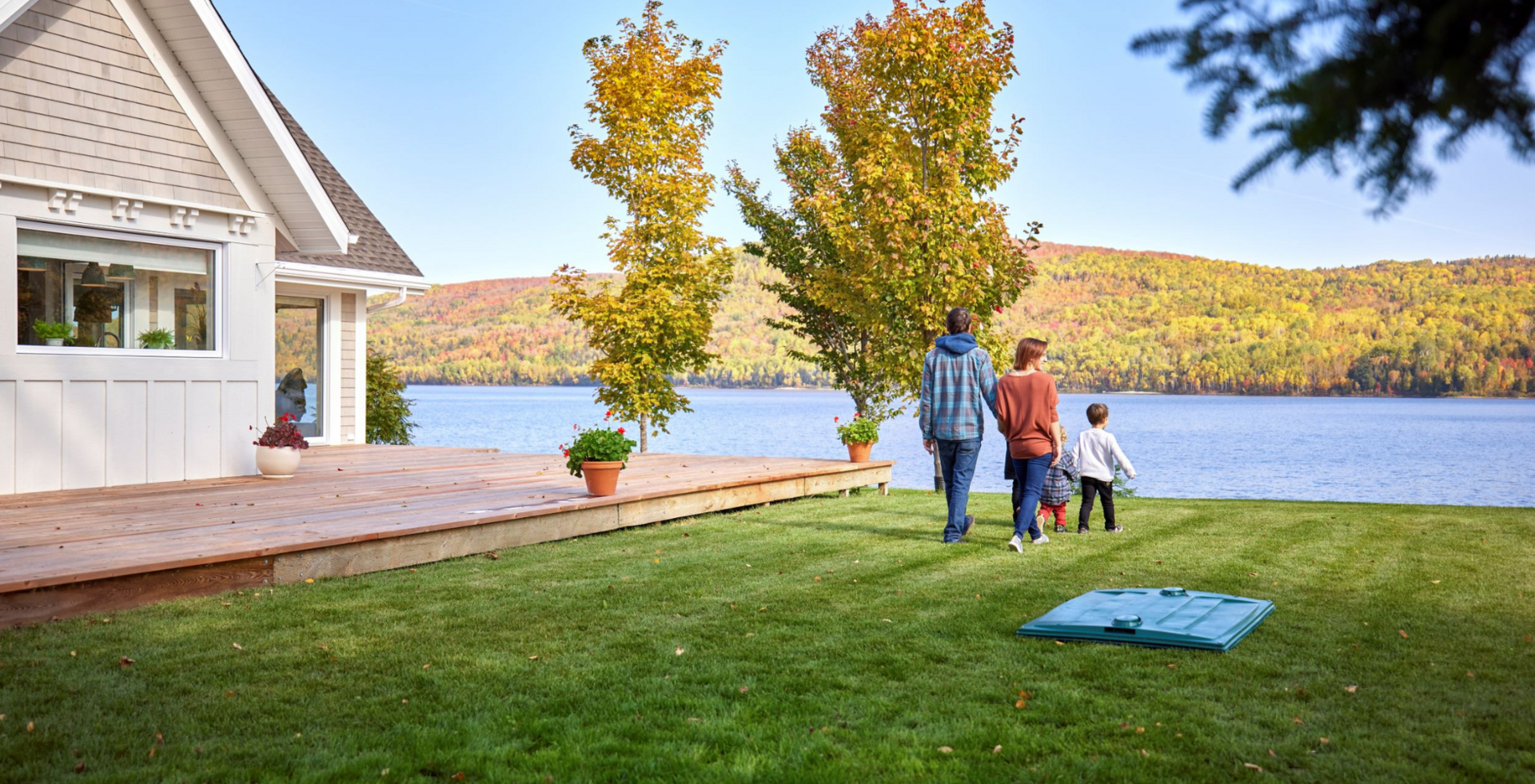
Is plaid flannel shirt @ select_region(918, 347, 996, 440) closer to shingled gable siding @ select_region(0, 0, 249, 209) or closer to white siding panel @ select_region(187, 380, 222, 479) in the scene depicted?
white siding panel @ select_region(187, 380, 222, 479)

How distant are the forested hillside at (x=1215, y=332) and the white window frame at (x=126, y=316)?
44.9 m

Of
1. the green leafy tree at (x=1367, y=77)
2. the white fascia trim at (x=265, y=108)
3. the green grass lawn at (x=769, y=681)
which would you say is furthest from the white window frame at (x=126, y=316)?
the green leafy tree at (x=1367, y=77)

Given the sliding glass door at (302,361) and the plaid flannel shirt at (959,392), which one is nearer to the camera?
the plaid flannel shirt at (959,392)

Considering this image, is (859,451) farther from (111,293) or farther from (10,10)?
(10,10)

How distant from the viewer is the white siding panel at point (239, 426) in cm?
1048

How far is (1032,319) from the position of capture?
206ft

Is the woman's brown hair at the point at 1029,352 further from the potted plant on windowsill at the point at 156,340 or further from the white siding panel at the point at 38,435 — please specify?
the white siding panel at the point at 38,435

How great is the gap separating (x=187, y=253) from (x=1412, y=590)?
Answer: 10418 mm

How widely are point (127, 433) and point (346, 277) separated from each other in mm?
5622

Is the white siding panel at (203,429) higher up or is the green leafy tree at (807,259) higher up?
the green leafy tree at (807,259)

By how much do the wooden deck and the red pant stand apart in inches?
119

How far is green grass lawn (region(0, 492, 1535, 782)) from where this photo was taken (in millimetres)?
3582

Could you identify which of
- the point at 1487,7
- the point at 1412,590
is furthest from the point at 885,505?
the point at 1487,7

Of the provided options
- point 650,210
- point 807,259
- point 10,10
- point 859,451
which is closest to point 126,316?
point 10,10
